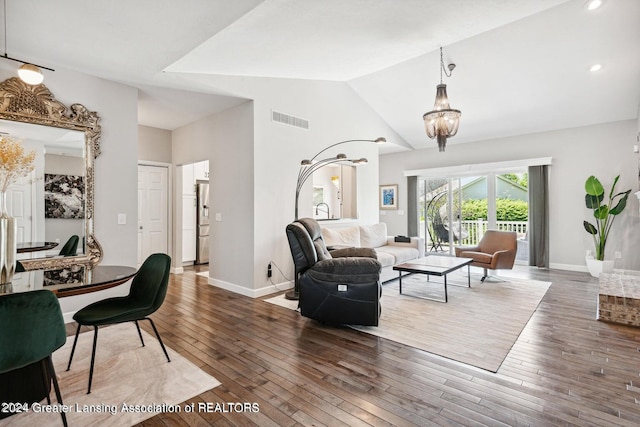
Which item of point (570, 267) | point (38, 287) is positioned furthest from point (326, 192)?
point (38, 287)

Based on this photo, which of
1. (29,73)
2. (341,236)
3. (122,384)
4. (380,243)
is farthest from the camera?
(380,243)

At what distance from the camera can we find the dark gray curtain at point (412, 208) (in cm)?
814

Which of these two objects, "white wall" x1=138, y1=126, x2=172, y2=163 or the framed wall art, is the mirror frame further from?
the framed wall art

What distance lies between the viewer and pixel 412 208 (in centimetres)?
818

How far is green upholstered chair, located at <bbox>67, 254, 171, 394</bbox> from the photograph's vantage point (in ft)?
7.31

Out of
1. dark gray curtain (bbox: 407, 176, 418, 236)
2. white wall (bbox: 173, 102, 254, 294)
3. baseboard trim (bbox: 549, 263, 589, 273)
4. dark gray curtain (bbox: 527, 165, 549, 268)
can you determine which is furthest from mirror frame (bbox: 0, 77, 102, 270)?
baseboard trim (bbox: 549, 263, 589, 273)

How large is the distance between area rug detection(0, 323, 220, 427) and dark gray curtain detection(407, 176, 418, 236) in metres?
6.63

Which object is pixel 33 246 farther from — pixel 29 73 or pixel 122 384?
pixel 122 384

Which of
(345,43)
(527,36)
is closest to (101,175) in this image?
(345,43)

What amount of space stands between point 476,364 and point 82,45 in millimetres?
4355

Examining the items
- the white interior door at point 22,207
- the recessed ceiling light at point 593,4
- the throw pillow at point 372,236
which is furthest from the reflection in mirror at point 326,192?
the white interior door at point 22,207

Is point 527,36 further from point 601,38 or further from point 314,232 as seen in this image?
point 314,232

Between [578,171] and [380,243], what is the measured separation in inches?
160

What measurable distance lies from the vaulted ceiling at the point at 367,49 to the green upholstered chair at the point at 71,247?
1881 millimetres
